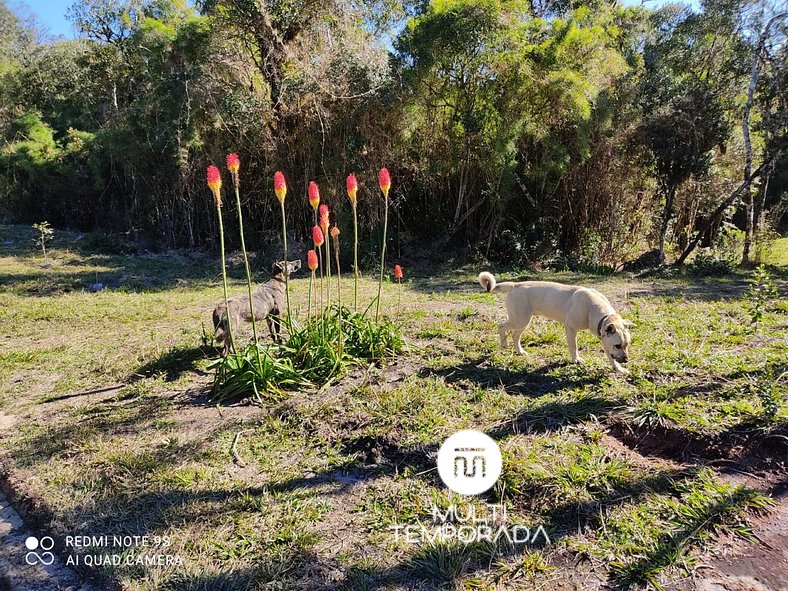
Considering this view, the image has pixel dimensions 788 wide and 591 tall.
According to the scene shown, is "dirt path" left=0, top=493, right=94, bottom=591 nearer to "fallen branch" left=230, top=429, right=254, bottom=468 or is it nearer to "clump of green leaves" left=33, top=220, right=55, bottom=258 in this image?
"fallen branch" left=230, top=429, right=254, bottom=468

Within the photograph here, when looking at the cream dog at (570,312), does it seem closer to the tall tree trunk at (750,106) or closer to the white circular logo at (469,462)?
the white circular logo at (469,462)

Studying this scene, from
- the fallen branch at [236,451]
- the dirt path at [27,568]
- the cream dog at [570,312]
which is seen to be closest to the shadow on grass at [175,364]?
the fallen branch at [236,451]

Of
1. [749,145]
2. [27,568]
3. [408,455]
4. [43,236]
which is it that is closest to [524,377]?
[408,455]

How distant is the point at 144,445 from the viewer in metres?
2.85

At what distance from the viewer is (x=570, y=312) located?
3527mm

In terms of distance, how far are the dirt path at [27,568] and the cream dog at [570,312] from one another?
10.3 feet

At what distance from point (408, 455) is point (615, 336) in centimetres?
167

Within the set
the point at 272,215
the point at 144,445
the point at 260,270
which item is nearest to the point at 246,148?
the point at 272,215

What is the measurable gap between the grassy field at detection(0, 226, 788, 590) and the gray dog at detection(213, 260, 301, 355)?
0.40 m

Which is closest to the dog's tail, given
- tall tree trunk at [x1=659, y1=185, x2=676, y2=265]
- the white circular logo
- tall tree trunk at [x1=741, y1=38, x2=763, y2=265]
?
the white circular logo

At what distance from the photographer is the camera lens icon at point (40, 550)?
208 centimetres

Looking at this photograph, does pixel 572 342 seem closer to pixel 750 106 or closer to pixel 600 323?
pixel 600 323

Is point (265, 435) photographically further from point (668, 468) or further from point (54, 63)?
point (54, 63)

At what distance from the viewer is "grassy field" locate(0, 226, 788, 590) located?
6.42 feet
